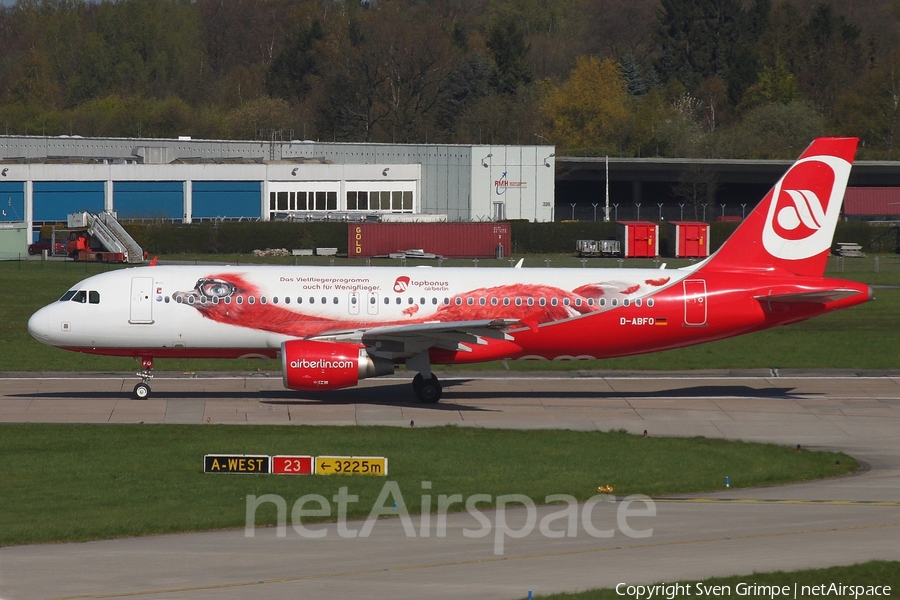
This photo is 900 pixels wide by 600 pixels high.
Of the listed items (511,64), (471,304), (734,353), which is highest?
(511,64)

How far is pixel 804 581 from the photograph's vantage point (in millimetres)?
16703

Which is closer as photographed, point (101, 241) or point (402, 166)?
point (101, 241)

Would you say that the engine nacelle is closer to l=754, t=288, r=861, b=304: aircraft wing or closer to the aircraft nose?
the aircraft nose

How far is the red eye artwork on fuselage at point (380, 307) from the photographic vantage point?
3303 cm

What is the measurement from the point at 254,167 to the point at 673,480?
86.6 metres

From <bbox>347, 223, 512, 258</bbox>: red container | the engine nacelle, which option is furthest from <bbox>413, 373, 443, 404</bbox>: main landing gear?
<bbox>347, 223, 512, 258</bbox>: red container

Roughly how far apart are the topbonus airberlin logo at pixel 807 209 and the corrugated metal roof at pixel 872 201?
84778 mm

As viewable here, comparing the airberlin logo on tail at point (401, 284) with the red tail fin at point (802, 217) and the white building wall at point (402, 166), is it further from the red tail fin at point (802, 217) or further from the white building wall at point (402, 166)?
the white building wall at point (402, 166)

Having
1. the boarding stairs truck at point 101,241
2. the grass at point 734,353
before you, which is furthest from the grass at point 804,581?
the boarding stairs truck at point 101,241

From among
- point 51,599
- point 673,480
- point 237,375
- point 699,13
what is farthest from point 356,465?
point 699,13

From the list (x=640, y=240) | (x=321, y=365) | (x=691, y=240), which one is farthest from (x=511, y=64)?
(x=321, y=365)

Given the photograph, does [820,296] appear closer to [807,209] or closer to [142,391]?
[807,209]

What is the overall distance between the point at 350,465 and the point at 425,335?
870cm

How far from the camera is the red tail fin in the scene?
3438 centimetres
